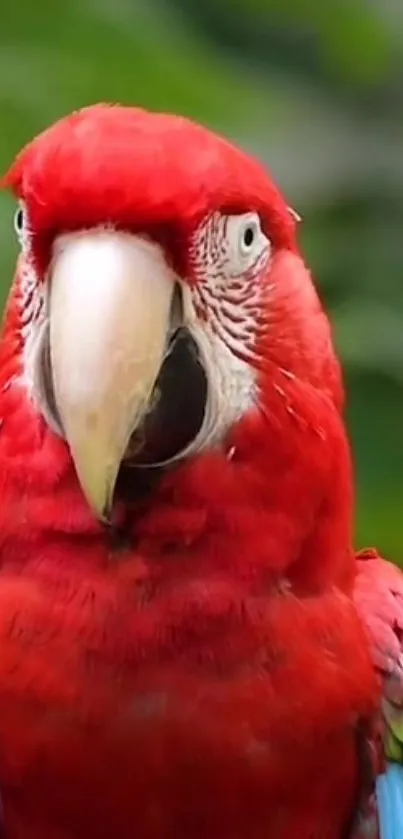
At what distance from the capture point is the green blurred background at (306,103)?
1306 millimetres

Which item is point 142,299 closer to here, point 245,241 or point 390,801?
point 245,241

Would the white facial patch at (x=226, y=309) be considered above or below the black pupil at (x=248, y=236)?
below

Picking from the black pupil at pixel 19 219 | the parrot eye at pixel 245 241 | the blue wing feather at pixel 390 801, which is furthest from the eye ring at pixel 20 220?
the blue wing feather at pixel 390 801

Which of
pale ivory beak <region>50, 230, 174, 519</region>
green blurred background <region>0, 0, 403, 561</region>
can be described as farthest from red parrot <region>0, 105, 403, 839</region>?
green blurred background <region>0, 0, 403, 561</region>

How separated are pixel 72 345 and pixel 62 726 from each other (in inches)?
9.4

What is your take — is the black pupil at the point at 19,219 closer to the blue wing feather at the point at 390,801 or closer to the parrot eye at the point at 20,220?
the parrot eye at the point at 20,220

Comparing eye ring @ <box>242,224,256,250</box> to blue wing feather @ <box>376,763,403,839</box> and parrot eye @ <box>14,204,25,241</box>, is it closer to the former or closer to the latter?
parrot eye @ <box>14,204,25,241</box>

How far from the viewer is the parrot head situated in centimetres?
88

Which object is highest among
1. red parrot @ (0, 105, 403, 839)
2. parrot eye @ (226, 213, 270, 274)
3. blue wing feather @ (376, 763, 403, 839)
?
parrot eye @ (226, 213, 270, 274)

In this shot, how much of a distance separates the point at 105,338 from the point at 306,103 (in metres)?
0.70

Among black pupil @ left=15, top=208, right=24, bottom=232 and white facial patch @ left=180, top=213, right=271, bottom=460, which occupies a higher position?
black pupil @ left=15, top=208, right=24, bottom=232

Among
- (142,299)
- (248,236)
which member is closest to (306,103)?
(248,236)

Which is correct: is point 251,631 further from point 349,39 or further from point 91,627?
point 349,39

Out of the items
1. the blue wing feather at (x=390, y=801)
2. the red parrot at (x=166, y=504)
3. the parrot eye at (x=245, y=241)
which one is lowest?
the blue wing feather at (x=390, y=801)
